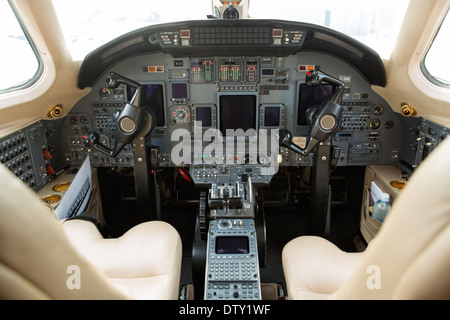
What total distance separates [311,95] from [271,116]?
42 centimetres

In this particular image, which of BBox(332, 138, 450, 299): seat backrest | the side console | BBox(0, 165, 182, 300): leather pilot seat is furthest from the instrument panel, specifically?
BBox(332, 138, 450, 299): seat backrest

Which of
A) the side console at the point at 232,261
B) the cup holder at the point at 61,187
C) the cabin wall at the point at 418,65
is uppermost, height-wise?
the cabin wall at the point at 418,65

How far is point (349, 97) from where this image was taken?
3.38m

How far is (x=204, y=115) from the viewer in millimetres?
3451

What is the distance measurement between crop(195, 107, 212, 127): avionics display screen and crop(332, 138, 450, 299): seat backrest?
276 centimetres

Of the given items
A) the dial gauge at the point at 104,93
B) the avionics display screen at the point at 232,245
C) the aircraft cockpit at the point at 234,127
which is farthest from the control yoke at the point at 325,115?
the dial gauge at the point at 104,93

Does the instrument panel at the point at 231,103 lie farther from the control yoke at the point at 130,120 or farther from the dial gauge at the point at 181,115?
the control yoke at the point at 130,120

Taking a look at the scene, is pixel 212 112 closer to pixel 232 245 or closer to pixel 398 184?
pixel 232 245

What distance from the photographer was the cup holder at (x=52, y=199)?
273 cm

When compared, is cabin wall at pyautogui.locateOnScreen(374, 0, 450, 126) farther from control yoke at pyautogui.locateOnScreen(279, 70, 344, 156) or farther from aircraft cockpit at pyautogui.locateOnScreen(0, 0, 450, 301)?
control yoke at pyautogui.locateOnScreen(279, 70, 344, 156)

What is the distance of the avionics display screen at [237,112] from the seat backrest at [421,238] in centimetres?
268

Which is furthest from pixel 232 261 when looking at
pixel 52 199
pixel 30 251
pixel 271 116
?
pixel 30 251
